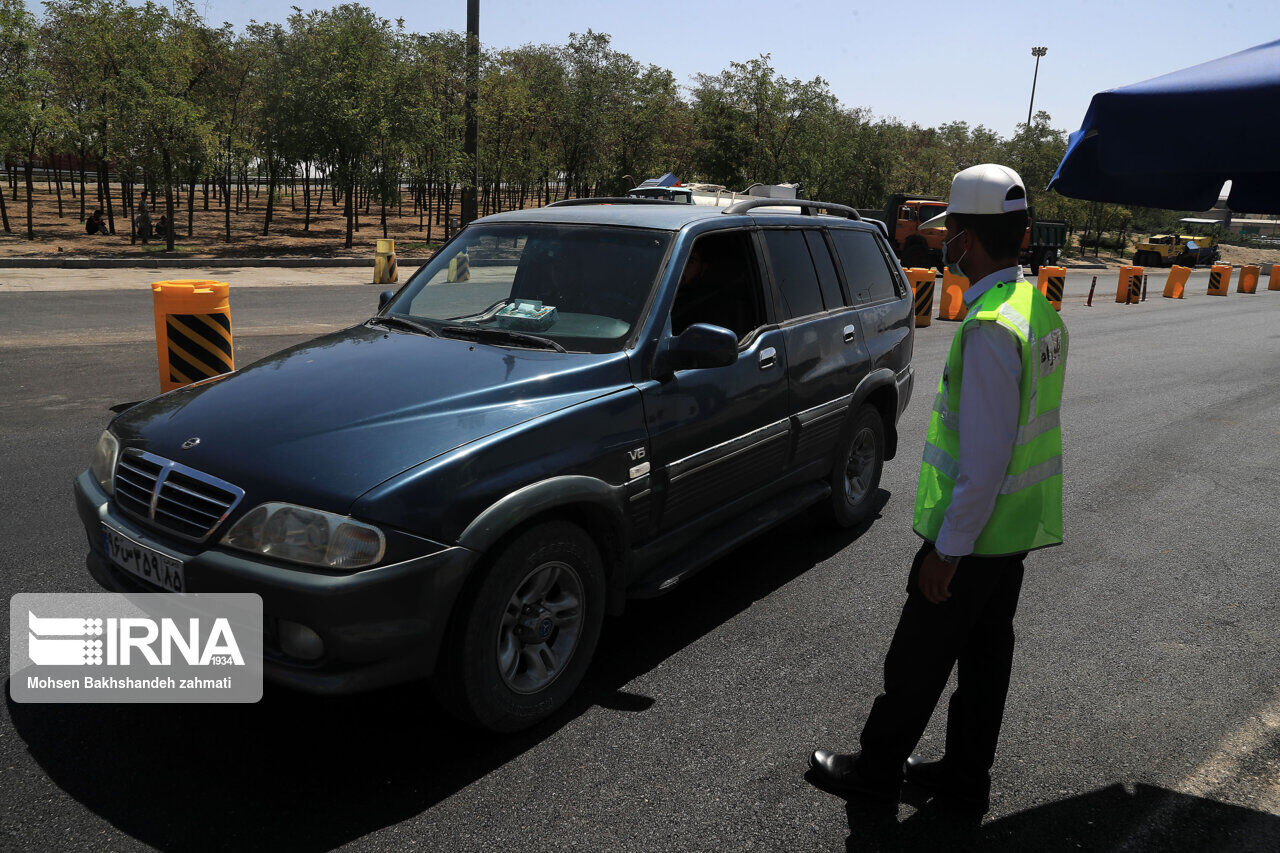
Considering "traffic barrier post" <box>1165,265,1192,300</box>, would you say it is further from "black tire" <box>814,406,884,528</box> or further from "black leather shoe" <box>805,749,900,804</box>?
"black leather shoe" <box>805,749,900,804</box>

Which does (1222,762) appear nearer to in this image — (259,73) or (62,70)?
(62,70)

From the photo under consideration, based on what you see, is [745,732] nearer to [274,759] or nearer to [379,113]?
[274,759]

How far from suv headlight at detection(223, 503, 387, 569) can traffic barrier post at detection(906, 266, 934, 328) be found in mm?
13481

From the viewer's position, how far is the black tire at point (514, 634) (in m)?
3.02

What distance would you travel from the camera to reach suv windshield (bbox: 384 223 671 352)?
13.0 ft

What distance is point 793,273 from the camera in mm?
4953

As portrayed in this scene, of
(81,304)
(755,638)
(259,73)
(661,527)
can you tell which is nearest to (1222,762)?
(755,638)

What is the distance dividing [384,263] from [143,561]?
60.3ft

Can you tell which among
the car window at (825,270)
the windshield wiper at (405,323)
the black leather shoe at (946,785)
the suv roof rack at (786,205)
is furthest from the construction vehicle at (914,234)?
the black leather shoe at (946,785)

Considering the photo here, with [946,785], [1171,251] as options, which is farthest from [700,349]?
[1171,251]

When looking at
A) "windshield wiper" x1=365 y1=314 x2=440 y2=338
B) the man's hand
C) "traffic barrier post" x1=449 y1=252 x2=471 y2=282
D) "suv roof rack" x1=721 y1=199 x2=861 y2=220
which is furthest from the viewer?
"suv roof rack" x1=721 y1=199 x2=861 y2=220

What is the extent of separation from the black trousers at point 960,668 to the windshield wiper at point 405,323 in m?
2.32

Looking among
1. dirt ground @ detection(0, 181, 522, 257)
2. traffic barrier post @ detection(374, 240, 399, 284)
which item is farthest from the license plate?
dirt ground @ detection(0, 181, 522, 257)

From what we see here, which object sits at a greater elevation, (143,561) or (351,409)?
(351,409)
